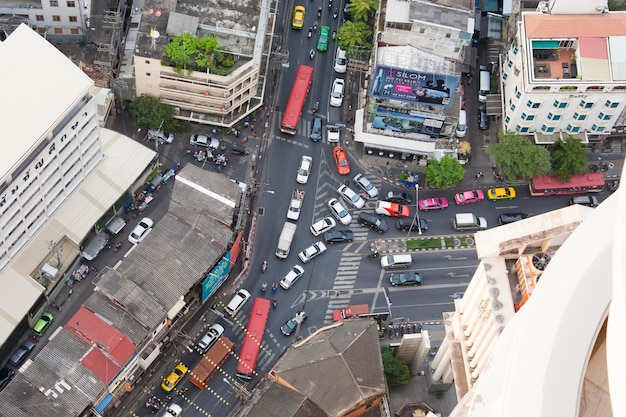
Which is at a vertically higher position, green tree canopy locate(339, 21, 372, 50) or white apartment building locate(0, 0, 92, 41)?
green tree canopy locate(339, 21, 372, 50)

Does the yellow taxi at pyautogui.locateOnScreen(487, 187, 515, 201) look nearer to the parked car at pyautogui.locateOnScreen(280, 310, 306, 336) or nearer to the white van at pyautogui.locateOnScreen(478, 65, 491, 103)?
the white van at pyautogui.locateOnScreen(478, 65, 491, 103)

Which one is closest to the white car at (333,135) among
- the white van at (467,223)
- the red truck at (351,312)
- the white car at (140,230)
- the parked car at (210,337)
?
the white van at (467,223)

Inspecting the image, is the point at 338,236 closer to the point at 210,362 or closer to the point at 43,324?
the point at 210,362

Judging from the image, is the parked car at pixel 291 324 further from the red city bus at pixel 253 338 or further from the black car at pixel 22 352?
the black car at pixel 22 352

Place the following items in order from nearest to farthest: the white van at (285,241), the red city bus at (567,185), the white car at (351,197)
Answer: the white van at (285,241), the white car at (351,197), the red city bus at (567,185)

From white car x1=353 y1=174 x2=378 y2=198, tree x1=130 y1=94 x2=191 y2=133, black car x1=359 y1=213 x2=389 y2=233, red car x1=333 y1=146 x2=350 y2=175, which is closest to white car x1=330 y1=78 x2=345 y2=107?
red car x1=333 y1=146 x2=350 y2=175

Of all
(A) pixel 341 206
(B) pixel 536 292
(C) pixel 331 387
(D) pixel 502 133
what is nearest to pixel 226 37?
(A) pixel 341 206
